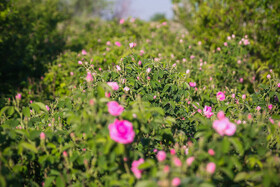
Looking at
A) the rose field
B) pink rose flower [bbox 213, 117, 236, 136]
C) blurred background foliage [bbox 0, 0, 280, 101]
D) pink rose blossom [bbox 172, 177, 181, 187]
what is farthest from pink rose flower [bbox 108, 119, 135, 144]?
blurred background foliage [bbox 0, 0, 280, 101]

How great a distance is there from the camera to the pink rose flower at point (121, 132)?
4.13 ft

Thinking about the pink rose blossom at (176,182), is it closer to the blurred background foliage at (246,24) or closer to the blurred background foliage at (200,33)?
the blurred background foliage at (200,33)

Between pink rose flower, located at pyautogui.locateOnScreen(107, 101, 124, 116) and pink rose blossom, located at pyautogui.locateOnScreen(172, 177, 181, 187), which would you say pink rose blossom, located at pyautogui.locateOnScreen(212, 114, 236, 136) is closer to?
pink rose blossom, located at pyautogui.locateOnScreen(172, 177, 181, 187)

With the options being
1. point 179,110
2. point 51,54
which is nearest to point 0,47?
point 51,54

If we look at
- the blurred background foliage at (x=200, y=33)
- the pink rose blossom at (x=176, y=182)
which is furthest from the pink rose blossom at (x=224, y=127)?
the blurred background foliage at (x=200, y=33)

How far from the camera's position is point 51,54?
555 centimetres

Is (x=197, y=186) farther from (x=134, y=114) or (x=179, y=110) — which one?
(x=179, y=110)

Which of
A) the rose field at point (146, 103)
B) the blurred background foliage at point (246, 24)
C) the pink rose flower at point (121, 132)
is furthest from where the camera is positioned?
the blurred background foliage at point (246, 24)

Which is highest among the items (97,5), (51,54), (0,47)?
(97,5)

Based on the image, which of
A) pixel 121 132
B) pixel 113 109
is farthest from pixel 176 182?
pixel 113 109

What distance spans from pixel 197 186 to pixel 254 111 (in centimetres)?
159

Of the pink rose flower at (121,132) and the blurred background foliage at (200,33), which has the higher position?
the blurred background foliage at (200,33)

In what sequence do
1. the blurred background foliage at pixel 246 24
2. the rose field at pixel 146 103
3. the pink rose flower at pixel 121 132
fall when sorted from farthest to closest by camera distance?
the blurred background foliage at pixel 246 24 → the rose field at pixel 146 103 → the pink rose flower at pixel 121 132

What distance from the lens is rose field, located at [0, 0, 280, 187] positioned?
1373 millimetres
